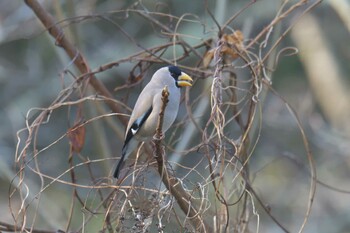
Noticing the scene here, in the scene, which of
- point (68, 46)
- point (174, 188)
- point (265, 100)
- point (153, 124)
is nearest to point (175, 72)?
point (153, 124)

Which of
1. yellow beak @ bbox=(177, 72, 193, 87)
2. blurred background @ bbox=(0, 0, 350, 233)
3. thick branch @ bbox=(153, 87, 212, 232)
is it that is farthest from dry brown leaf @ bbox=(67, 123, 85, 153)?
blurred background @ bbox=(0, 0, 350, 233)

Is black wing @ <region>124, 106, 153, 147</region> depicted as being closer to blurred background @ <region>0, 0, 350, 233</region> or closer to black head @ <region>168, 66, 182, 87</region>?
black head @ <region>168, 66, 182, 87</region>

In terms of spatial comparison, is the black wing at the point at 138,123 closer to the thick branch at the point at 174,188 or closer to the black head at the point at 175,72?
the black head at the point at 175,72

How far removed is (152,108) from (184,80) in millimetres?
158

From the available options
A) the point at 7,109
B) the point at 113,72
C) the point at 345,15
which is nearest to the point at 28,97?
the point at 7,109

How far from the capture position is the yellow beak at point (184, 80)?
10.6 ft

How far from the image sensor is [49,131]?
392 inches

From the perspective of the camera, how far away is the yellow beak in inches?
127

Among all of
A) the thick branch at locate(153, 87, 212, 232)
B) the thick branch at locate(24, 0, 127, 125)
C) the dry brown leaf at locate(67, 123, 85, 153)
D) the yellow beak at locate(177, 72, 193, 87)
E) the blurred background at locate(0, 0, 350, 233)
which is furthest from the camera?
the blurred background at locate(0, 0, 350, 233)

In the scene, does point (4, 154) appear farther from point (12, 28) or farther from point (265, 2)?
point (265, 2)

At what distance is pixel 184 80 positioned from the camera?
10.7ft

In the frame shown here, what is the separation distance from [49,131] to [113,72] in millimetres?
1255

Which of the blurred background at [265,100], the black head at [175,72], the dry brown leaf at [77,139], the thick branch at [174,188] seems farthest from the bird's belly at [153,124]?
the blurred background at [265,100]

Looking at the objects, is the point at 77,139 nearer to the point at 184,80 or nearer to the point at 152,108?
the point at 152,108
